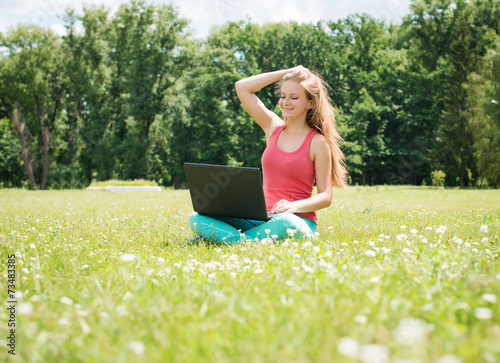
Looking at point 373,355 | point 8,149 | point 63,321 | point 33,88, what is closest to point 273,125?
point 63,321

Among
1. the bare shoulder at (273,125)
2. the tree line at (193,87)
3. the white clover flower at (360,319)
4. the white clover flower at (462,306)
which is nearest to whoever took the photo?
the white clover flower at (360,319)

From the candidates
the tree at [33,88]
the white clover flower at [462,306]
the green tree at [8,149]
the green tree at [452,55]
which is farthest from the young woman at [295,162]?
the green tree at [8,149]

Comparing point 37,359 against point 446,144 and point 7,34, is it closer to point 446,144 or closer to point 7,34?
point 446,144

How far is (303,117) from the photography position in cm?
471

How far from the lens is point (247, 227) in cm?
471

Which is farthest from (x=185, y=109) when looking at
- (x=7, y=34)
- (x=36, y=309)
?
(x=36, y=309)

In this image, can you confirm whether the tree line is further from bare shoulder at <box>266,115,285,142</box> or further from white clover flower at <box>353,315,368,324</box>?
white clover flower at <box>353,315,368,324</box>

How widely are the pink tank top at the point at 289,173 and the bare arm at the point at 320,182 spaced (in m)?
0.10

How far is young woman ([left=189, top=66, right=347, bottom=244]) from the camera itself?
4.38m

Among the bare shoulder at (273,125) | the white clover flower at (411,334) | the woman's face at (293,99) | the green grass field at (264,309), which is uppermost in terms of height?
the woman's face at (293,99)

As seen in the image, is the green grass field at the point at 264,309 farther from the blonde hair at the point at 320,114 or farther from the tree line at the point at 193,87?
the tree line at the point at 193,87

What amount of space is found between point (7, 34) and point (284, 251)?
40.6 m

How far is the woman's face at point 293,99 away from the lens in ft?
14.7

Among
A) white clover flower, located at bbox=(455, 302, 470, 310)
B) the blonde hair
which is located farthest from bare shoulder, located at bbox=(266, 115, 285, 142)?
white clover flower, located at bbox=(455, 302, 470, 310)
